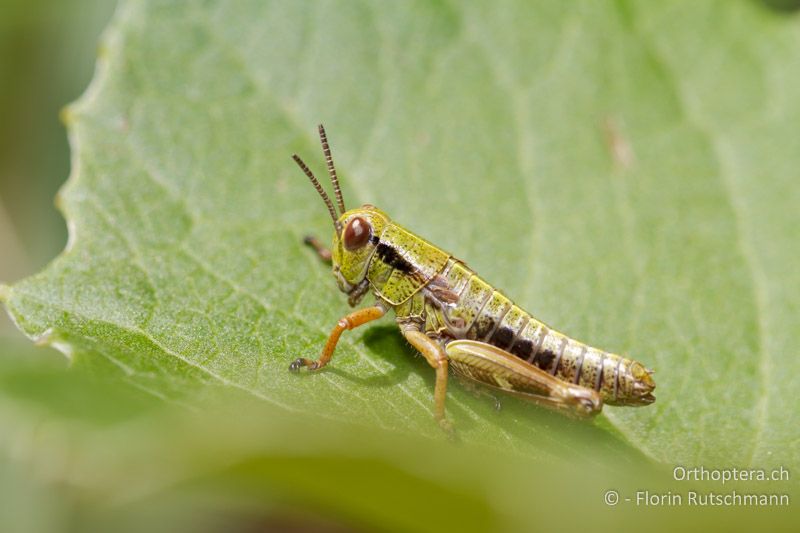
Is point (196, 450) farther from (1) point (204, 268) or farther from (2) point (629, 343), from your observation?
(2) point (629, 343)

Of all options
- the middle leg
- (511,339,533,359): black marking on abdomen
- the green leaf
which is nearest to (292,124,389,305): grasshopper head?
the green leaf

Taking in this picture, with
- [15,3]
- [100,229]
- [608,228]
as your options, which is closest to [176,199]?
[100,229]

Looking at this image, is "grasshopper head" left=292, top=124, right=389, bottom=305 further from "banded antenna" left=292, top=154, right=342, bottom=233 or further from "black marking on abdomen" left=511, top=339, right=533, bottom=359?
"black marking on abdomen" left=511, top=339, right=533, bottom=359

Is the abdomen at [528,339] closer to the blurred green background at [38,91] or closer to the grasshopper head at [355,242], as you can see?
the grasshopper head at [355,242]

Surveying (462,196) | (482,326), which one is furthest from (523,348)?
(462,196)

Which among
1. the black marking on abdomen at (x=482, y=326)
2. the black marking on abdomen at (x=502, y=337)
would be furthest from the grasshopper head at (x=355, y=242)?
the black marking on abdomen at (x=502, y=337)

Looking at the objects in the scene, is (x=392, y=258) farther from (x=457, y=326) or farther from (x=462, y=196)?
(x=462, y=196)

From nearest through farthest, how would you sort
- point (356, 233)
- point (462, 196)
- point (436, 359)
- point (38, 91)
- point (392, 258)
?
point (436, 359)
point (356, 233)
point (392, 258)
point (462, 196)
point (38, 91)
